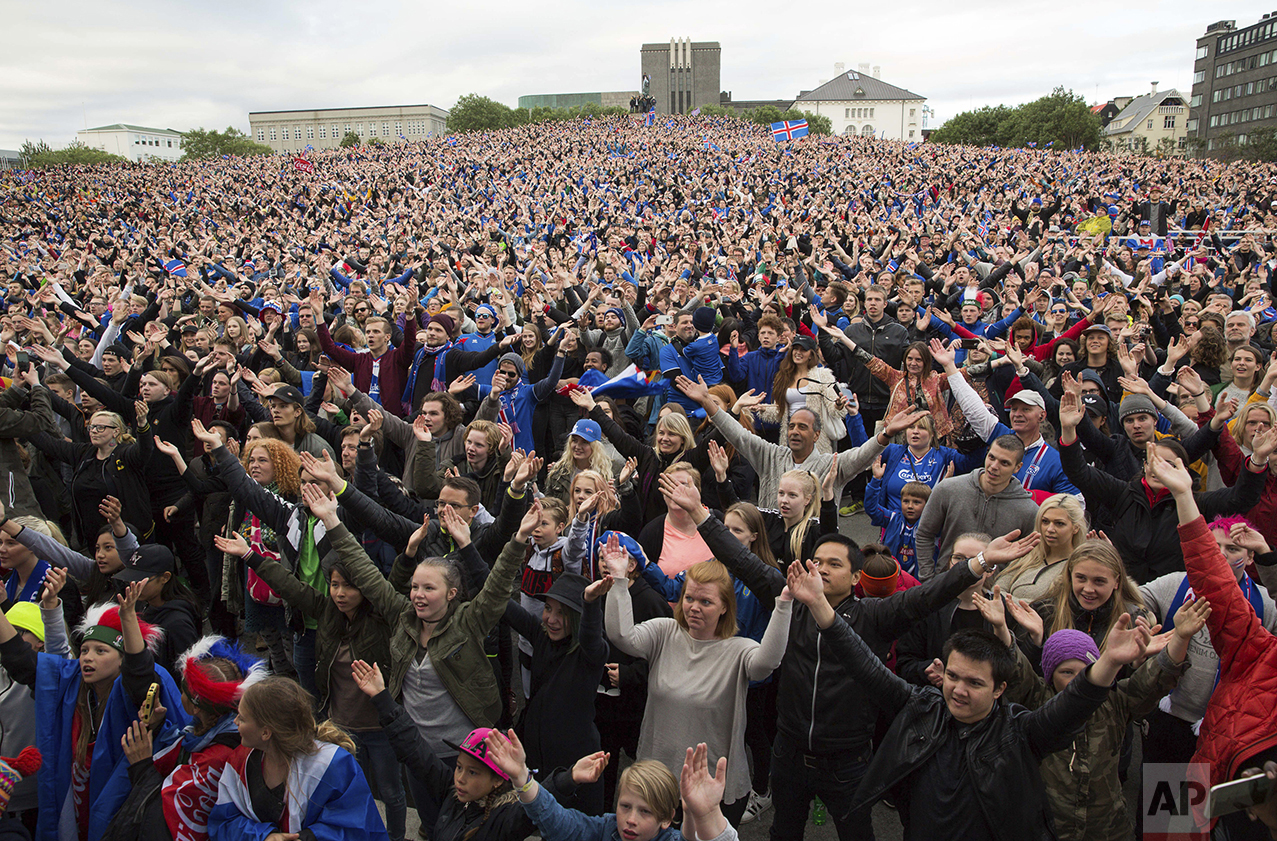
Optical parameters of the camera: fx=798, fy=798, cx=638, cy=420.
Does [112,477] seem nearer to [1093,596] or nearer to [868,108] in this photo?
[1093,596]

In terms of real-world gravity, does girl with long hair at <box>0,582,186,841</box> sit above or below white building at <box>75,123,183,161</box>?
below

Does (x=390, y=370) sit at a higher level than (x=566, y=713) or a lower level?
higher

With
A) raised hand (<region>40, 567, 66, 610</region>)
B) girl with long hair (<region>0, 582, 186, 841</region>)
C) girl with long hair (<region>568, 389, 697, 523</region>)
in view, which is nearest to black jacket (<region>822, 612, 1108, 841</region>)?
girl with long hair (<region>568, 389, 697, 523</region>)

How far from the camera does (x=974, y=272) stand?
12016 mm

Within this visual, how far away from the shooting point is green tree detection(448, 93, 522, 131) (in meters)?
79.9

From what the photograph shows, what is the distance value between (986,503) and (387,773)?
3.21 m

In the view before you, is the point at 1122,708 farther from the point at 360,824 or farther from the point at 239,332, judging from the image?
the point at 239,332

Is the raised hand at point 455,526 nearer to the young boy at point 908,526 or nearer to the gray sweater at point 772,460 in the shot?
the gray sweater at point 772,460

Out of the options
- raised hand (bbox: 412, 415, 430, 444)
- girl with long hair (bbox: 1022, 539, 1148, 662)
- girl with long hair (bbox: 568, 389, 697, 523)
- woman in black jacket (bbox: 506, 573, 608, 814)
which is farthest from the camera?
girl with long hair (bbox: 568, 389, 697, 523)

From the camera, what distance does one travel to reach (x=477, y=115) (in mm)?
80000

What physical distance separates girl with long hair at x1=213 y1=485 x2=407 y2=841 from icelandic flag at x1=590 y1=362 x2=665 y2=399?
3.17m

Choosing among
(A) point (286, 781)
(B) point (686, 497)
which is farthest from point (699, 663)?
(A) point (286, 781)

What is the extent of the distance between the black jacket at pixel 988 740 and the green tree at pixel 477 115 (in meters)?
82.6

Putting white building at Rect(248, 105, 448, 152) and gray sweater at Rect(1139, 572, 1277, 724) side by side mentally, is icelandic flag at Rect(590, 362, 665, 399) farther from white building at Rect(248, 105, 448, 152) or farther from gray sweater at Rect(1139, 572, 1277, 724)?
white building at Rect(248, 105, 448, 152)
